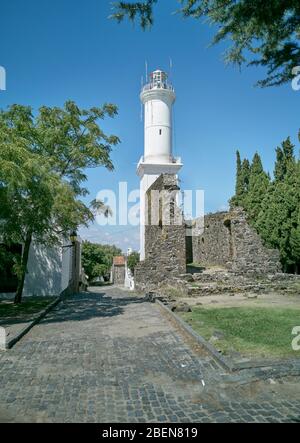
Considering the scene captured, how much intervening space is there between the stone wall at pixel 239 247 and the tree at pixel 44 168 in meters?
8.40

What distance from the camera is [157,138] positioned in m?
34.1

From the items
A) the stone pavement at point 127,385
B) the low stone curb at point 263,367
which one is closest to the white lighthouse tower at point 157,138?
the stone pavement at point 127,385

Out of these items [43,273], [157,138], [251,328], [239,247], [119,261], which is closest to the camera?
[251,328]

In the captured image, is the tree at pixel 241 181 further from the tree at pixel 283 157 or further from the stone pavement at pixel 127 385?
the stone pavement at pixel 127 385

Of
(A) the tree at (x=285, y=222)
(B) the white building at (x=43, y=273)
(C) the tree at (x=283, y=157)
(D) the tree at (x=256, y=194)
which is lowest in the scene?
(B) the white building at (x=43, y=273)

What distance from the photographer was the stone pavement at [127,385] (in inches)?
168

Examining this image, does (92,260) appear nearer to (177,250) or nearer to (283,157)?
(283,157)

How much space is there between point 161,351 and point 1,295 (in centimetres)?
1260

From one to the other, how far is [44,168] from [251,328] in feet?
23.4

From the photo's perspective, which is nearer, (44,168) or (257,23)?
(257,23)

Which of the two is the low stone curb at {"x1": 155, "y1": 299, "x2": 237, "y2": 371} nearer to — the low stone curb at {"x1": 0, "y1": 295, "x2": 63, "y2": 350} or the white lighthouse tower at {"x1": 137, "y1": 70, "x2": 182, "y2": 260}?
the low stone curb at {"x1": 0, "y1": 295, "x2": 63, "y2": 350}

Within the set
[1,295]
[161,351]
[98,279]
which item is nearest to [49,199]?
[161,351]

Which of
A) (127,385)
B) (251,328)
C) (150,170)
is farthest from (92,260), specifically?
(127,385)

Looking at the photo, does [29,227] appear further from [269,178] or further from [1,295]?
[269,178]
